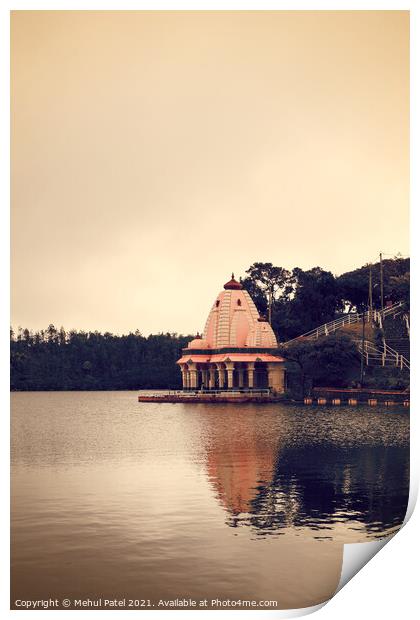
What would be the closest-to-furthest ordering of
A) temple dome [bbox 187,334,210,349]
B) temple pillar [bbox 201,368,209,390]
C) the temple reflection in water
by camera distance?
the temple reflection in water → temple dome [bbox 187,334,210,349] → temple pillar [bbox 201,368,209,390]

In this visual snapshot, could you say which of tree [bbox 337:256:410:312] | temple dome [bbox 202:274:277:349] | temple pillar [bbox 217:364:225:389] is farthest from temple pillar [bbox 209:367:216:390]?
tree [bbox 337:256:410:312]

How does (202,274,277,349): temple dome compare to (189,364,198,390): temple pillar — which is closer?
(202,274,277,349): temple dome

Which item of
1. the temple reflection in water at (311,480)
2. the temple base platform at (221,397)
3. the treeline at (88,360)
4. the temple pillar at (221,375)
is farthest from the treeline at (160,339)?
the temple reflection in water at (311,480)

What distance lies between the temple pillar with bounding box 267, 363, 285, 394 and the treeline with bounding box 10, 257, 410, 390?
1.21m

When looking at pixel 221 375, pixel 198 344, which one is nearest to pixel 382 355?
pixel 221 375

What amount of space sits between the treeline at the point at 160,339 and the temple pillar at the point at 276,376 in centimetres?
121

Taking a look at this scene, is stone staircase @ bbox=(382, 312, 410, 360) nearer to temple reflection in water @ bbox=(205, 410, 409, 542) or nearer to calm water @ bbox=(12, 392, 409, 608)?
calm water @ bbox=(12, 392, 409, 608)

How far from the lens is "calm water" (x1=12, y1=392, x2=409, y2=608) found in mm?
8195

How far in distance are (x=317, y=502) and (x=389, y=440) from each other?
6122mm

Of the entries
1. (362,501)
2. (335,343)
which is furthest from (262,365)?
(362,501)

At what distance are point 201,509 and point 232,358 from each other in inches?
852

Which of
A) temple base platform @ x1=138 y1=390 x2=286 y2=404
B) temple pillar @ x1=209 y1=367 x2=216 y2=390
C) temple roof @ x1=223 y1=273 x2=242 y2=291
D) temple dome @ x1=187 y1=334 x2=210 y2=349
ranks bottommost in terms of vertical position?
temple base platform @ x1=138 y1=390 x2=286 y2=404

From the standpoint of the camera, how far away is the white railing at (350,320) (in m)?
22.3

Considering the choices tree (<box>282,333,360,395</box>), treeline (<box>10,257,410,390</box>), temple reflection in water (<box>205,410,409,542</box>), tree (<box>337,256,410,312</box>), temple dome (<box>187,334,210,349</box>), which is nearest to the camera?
temple reflection in water (<box>205,410,409,542</box>)
